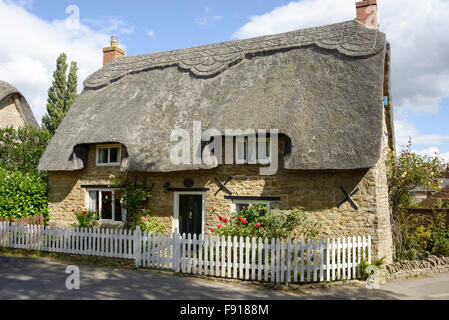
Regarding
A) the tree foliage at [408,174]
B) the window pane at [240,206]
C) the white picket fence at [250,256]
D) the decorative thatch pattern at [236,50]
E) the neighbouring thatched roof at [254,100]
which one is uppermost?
the decorative thatch pattern at [236,50]

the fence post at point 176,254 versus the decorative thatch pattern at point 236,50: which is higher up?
the decorative thatch pattern at point 236,50

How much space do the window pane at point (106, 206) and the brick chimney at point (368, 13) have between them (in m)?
10.5

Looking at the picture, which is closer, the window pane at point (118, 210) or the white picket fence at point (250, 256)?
the white picket fence at point (250, 256)

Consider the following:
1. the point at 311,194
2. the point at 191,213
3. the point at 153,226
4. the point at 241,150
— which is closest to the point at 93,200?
the point at 153,226

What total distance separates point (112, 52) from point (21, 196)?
786 centimetres

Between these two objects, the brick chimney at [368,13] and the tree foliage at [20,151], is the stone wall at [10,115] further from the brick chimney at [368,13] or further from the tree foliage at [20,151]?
the brick chimney at [368,13]

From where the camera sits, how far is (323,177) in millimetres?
10156

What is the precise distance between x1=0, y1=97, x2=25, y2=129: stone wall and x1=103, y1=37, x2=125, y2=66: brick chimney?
7.13 m

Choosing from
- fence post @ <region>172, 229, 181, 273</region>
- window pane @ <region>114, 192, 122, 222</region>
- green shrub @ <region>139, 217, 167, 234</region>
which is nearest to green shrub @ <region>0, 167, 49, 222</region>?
window pane @ <region>114, 192, 122, 222</region>

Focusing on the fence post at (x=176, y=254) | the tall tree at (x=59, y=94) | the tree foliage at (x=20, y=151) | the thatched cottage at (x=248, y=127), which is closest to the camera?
the fence post at (x=176, y=254)

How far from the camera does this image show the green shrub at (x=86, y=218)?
12.7 meters

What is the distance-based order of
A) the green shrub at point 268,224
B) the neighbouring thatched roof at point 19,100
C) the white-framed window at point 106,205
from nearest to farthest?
the green shrub at point 268,224 → the white-framed window at point 106,205 → the neighbouring thatched roof at point 19,100

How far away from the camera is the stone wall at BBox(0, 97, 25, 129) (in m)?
21.0

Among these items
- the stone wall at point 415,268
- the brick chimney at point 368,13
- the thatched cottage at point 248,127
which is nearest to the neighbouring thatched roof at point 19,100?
the thatched cottage at point 248,127
